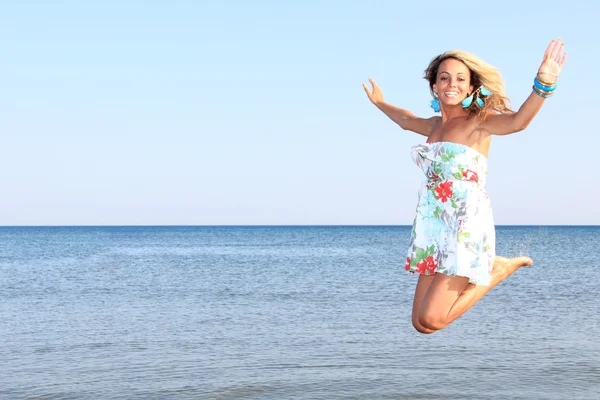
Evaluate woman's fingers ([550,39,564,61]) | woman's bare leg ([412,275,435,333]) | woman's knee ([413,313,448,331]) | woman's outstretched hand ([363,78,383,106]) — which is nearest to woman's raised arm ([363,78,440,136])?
woman's outstretched hand ([363,78,383,106])

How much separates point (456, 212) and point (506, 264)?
653mm

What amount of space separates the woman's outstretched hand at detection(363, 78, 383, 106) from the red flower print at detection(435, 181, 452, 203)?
1.09 metres

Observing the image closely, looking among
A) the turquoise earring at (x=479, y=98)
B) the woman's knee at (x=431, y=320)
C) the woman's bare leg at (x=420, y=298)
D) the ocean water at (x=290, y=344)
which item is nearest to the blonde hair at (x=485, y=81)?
the turquoise earring at (x=479, y=98)

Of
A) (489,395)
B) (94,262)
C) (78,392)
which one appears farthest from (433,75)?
(94,262)

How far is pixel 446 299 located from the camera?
5414 millimetres

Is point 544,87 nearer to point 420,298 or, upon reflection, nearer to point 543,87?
point 543,87

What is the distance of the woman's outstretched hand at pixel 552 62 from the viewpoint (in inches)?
188

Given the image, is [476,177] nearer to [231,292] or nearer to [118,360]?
[118,360]

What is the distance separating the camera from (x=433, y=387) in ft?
42.7

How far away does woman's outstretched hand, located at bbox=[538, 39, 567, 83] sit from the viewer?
477 cm

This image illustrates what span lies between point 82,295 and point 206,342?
13.0 metres

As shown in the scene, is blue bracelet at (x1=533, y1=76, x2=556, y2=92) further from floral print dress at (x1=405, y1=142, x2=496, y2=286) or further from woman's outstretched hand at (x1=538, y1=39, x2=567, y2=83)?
floral print dress at (x1=405, y1=142, x2=496, y2=286)

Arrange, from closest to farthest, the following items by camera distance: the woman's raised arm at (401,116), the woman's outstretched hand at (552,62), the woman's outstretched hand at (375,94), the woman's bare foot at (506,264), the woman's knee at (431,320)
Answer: the woman's outstretched hand at (552,62), the woman's knee at (431,320), the woman's bare foot at (506,264), the woman's raised arm at (401,116), the woman's outstretched hand at (375,94)

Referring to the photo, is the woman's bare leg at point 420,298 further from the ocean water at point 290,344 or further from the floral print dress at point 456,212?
the ocean water at point 290,344
